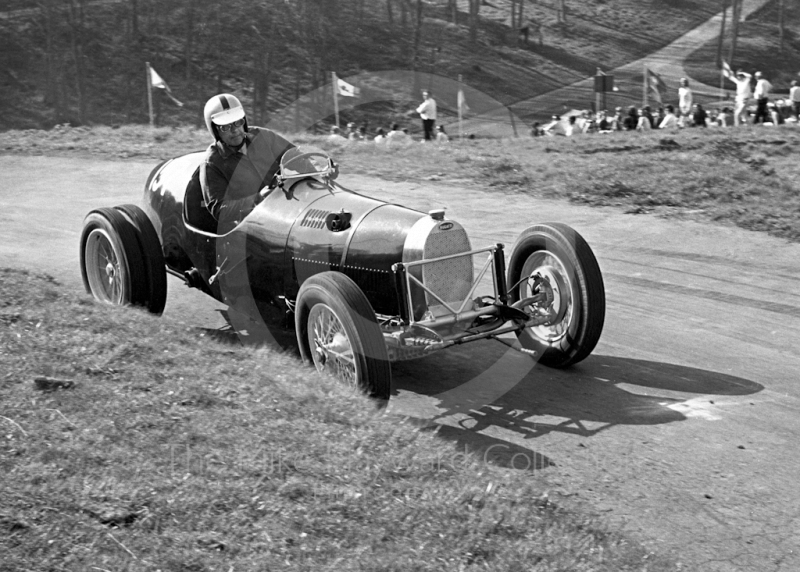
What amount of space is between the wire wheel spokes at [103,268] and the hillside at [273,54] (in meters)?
33.9

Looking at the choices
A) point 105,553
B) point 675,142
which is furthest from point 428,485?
point 675,142

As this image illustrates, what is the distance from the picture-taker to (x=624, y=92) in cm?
5022

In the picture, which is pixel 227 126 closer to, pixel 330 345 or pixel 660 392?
pixel 330 345

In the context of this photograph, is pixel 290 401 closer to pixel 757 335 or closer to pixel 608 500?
pixel 608 500

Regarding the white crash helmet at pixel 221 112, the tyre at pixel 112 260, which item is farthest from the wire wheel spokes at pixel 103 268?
the white crash helmet at pixel 221 112

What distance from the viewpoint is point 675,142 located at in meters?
14.9

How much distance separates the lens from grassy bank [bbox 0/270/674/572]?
3.74 meters

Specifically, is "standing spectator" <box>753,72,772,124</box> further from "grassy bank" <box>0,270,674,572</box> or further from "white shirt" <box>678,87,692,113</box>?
"grassy bank" <box>0,270,674,572</box>

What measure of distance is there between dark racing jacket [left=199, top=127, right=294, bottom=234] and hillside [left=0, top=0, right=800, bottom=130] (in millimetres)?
34527

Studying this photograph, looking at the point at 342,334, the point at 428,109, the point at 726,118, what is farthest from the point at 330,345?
the point at 726,118

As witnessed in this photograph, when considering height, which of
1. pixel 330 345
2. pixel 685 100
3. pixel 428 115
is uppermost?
pixel 685 100

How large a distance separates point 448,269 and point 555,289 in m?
0.89

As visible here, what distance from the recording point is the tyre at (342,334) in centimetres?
533

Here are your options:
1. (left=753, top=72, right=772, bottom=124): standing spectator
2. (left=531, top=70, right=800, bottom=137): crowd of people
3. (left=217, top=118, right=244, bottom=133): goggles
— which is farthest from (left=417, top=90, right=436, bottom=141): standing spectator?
(left=217, top=118, right=244, bottom=133): goggles
